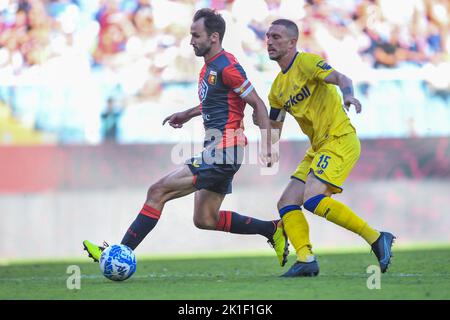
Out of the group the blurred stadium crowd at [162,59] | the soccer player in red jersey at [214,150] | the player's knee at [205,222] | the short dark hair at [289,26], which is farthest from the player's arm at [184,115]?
the blurred stadium crowd at [162,59]

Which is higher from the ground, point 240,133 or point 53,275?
point 240,133

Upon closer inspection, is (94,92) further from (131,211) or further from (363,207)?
(363,207)

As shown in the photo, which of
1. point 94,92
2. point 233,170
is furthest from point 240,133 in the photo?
point 94,92

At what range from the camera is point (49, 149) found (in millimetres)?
13086

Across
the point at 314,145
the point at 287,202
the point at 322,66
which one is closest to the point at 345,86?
the point at 322,66

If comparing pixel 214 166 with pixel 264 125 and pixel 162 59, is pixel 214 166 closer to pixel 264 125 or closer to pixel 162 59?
pixel 264 125

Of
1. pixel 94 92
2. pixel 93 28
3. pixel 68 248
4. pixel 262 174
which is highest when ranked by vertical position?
pixel 93 28

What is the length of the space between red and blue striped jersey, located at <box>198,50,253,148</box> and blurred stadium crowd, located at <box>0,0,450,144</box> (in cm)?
629

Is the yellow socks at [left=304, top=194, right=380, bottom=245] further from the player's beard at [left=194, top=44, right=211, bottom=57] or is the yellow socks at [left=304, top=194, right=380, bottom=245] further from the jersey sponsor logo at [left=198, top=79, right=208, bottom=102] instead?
the player's beard at [left=194, top=44, right=211, bottom=57]

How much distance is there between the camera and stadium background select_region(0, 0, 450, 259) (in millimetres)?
12773

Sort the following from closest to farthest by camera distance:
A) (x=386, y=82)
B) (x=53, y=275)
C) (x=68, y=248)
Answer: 1. (x=53, y=275)
2. (x=68, y=248)
3. (x=386, y=82)

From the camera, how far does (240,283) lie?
19.7 feet

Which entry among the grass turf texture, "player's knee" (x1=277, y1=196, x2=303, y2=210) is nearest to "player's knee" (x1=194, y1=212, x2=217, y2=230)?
the grass turf texture
